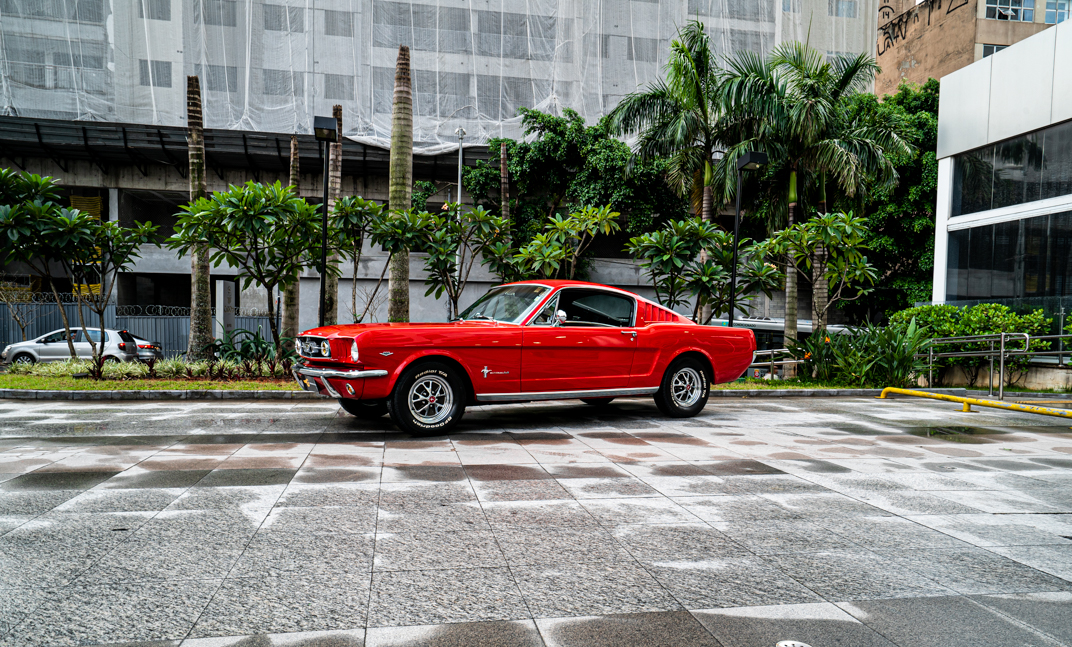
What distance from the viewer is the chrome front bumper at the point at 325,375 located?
7145mm

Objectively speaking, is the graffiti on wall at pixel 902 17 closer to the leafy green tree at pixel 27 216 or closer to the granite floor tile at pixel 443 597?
the leafy green tree at pixel 27 216

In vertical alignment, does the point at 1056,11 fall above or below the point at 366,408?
above

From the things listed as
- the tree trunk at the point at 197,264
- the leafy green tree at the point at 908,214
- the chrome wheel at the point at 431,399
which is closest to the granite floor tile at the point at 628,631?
the chrome wheel at the point at 431,399

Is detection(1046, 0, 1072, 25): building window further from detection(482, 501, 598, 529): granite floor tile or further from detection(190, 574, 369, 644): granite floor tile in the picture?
detection(190, 574, 369, 644): granite floor tile

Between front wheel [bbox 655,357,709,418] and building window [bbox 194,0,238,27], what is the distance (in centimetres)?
2558

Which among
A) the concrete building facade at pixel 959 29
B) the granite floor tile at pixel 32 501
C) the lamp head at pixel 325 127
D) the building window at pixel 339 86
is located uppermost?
the concrete building facade at pixel 959 29

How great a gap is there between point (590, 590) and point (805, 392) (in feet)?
36.3

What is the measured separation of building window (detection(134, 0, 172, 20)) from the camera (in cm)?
2667

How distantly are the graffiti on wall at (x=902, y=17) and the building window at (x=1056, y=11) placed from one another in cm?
→ 476

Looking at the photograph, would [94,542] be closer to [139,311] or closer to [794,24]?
[139,311]

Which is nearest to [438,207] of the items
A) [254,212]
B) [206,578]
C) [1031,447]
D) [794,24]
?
[794,24]

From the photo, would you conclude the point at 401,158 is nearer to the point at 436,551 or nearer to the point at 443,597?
the point at 436,551

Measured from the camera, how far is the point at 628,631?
2.91 m

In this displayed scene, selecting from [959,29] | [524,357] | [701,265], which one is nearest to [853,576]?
[524,357]
